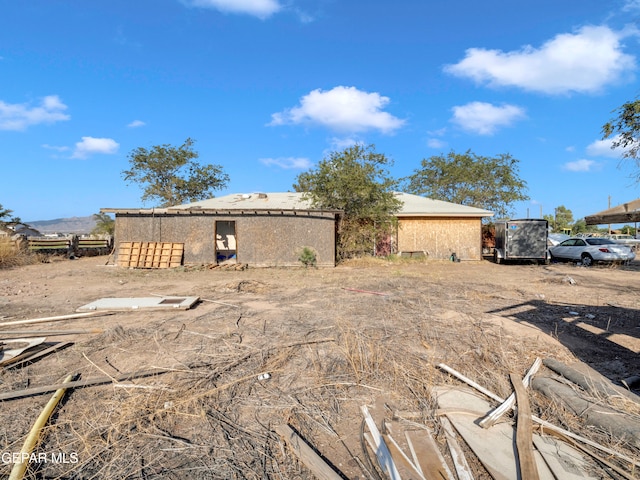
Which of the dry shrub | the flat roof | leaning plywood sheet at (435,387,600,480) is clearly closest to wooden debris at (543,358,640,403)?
leaning plywood sheet at (435,387,600,480)

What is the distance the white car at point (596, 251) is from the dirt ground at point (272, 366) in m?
7.39

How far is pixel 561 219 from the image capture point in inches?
1848

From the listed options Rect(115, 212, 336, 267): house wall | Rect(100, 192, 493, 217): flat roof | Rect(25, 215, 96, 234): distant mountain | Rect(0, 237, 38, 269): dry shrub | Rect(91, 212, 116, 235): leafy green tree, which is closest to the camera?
Rect(0, 237, 38, 269): dry shrub

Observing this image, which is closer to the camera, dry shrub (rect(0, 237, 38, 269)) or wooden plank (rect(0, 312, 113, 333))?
wooden plank (rect(0, 312, 113, 333))

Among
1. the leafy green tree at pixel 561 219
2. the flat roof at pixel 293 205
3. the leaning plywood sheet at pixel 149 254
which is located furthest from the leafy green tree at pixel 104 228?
the leafy green tree at pixel 561 219

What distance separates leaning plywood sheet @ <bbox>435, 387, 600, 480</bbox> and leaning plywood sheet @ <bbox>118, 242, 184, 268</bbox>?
45.1ft

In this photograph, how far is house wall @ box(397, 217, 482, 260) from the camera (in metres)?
17.8

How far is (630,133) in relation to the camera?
13023 mm

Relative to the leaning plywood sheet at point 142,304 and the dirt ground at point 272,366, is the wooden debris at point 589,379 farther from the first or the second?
the leaning plywood sheet at point 142,304

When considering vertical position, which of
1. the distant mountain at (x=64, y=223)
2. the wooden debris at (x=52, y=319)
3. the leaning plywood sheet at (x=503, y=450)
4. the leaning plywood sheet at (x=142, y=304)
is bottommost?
the leaning plywood sheet at (x=503, y=450)

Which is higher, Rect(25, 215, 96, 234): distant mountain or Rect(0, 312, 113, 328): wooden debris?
Rect(25, 215, 96, 234): distant mountain

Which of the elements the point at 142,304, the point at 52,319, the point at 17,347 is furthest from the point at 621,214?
the point at 52,319

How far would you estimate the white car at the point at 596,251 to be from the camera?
46.7 feet
